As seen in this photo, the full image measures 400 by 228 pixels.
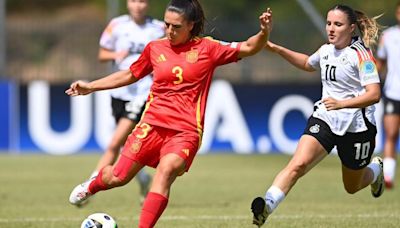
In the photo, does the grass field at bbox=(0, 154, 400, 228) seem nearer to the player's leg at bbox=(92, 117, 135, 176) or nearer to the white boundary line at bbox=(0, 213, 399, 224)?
the white boundary line at bbox=(0, 213, 399, 224)

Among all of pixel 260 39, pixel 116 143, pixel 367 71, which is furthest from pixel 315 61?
pixel 116 143

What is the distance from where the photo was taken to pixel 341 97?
8828 millimetres

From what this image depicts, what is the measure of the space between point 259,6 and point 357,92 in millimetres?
21445

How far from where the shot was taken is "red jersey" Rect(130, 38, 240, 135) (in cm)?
807

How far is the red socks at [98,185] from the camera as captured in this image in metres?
8.46

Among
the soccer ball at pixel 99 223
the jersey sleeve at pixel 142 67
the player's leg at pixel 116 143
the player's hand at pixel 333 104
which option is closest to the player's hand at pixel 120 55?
the player's leg at pixel 116 143

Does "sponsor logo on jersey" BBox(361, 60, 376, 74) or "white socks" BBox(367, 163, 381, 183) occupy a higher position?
"sponsor logo on jersey" BBox(361, 60, 376, 74)

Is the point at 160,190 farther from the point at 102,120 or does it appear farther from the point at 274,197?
the point at 102,120

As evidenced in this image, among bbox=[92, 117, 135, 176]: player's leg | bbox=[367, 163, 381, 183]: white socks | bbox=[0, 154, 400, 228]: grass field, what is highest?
bbox=[367, 163, 381, 183]: white socks

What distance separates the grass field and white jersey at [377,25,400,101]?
1.28 m

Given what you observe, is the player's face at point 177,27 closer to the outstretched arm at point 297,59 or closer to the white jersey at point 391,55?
the outstretched arm at point 297,59

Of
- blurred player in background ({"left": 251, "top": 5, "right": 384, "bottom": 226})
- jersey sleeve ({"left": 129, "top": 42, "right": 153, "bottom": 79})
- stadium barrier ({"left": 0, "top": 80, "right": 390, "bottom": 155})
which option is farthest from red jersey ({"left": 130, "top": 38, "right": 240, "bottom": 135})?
stadium barrier ({"left": 0, "top": 80, "right": 390, "bottom": 155})

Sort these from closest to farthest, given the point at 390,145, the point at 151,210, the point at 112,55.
A: the point at 151,210, the point at 112,55, the point at 390,145

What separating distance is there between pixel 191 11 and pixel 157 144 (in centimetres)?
104
